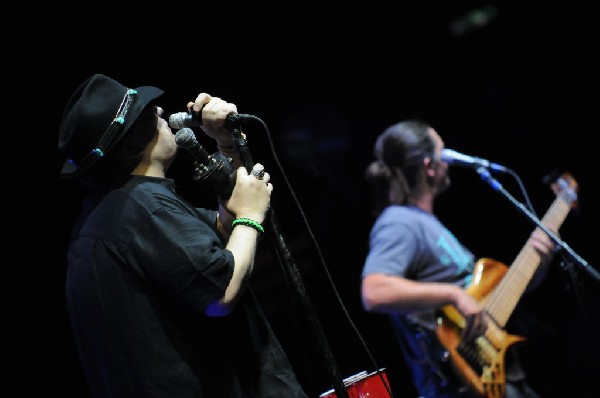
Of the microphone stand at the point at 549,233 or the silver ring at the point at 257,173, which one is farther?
the microphone stand at the point at 549,233

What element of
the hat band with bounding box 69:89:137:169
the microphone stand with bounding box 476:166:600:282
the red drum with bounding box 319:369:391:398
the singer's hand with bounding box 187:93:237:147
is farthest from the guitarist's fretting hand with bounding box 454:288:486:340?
the hat band with bounding box 69:89:137:169

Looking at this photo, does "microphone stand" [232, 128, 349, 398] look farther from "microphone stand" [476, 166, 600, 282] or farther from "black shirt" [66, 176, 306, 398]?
"microphone stand" [476, 166, 600, 282]

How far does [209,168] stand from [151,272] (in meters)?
0.31

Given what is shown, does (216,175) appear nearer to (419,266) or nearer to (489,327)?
(419,266)

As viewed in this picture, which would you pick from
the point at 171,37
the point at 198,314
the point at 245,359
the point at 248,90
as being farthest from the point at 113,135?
the point at 248,90

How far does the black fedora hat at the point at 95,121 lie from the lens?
150 cm

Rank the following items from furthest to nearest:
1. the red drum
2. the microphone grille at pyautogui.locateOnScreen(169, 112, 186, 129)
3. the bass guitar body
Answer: the bass guitar body < the red drum < the microphone grille at pyautogui.locateOnScreen(169, 112, 186, 129)

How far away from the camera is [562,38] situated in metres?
4.77

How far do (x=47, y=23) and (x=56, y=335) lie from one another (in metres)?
1.50

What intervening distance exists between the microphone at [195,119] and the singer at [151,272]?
0.06 ft

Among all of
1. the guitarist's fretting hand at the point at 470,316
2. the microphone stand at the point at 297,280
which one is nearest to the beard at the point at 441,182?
the guitarist's fretting hand at the point at 470,316

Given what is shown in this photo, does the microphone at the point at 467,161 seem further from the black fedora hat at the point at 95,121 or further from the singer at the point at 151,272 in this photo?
the black fedora hat at the point at 95,121

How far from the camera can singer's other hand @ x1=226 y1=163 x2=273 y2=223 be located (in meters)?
1.50

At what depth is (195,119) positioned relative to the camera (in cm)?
157
